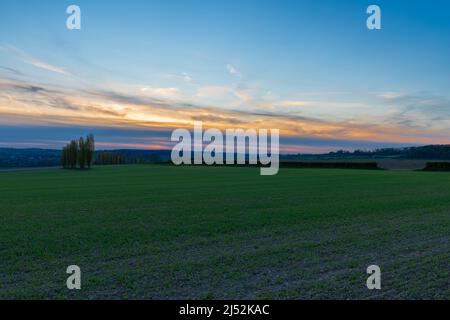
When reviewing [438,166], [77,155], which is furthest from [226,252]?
[77,155]

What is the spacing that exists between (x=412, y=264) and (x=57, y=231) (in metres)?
11.7

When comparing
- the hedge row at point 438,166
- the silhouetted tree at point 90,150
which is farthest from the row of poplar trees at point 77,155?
the hedge row at point 438,166

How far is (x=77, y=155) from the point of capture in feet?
371

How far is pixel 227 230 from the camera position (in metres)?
13.7

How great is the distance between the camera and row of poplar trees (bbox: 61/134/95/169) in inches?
4430

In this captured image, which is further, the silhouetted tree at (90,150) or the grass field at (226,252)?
the silhouetted tree at (90,150)

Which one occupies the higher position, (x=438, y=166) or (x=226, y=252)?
(x=438, y=166)

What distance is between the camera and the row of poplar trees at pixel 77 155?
112525 mm

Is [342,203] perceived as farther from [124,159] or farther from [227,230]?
[124,159]

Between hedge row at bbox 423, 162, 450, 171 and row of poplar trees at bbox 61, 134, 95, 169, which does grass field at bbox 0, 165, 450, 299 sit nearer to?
hedge row at bbox 423, 162, 450, 171

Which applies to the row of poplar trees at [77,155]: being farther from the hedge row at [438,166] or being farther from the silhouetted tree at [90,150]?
the hedge row at [438,166]

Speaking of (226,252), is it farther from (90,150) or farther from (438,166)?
(90,150)

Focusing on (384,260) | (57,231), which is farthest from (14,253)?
(384,260)

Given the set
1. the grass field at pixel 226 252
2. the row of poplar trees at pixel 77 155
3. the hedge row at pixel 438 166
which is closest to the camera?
the grass field at pixel 226 252
